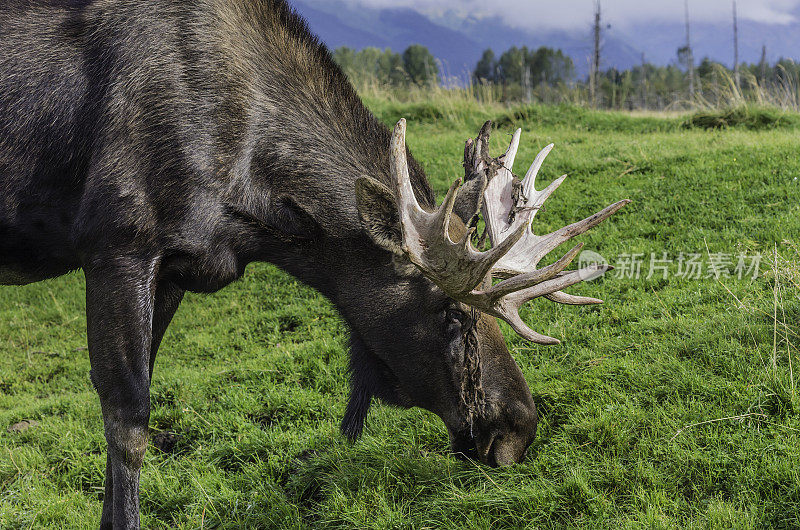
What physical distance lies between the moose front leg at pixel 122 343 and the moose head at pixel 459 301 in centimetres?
103

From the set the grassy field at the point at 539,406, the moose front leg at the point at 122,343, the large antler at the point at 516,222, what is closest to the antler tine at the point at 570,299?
the large antler at the point at 516,222

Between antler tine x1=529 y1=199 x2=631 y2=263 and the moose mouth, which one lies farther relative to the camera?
the moose mouth

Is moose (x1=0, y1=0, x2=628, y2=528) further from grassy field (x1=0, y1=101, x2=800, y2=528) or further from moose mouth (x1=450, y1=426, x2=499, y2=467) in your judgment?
grassy field (x1=0, y1=101, x2=800, y2=528)

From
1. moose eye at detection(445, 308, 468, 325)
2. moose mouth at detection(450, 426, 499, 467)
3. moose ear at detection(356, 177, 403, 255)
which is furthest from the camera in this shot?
moose mouth at detection(450, 426, 499, 467)

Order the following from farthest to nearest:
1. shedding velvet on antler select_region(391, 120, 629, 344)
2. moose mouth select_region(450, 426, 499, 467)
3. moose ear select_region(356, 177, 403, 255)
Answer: moose mouth select_region(450, 426, 499, 467), moose ear select_region(356, 177, 403, 255), shedding velvet on antler select_region(391, 120, 629, 344)

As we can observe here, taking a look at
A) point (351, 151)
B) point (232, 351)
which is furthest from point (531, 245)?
point (232, 351)

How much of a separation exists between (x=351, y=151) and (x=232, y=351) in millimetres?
3200

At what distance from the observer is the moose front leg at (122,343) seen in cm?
299

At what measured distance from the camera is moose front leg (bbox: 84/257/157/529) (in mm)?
2992

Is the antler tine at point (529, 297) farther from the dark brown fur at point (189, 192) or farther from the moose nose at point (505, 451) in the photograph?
the moose nose at point (505, 451)

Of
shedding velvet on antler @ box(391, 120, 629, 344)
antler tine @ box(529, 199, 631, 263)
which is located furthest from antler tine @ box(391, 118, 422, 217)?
antler tine @ box(529, 199, 631, 263)

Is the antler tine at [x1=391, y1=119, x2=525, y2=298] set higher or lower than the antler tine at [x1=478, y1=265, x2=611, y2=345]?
higher

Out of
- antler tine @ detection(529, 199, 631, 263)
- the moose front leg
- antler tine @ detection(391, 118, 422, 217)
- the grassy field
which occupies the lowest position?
the grassy field

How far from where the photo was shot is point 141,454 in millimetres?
3219
